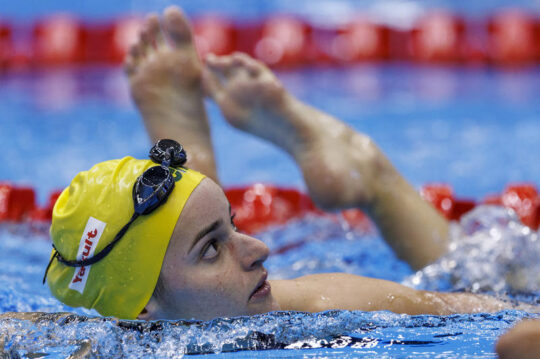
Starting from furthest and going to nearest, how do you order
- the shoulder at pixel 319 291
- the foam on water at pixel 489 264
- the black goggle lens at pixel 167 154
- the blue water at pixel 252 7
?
the blue water at pixel 252 7 < the foam on water at pixel 489 264 < the shoulder at pixel 319 291 < the black goggle lens at pixel 167 154

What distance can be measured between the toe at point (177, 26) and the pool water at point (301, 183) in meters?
0.84

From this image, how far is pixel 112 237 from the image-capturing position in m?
1.51

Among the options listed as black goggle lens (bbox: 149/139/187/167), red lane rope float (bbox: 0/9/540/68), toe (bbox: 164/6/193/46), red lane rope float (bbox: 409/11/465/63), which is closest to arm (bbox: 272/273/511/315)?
black goggle lens (bbox: 149/139/187/167)

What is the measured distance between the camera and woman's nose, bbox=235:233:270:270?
4.99ft

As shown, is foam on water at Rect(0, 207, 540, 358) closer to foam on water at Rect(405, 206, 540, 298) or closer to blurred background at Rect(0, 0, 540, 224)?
foam on water at Rect(405, 206, 540, 298)

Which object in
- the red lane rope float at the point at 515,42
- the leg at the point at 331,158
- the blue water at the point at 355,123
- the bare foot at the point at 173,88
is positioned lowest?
the leg at the point at 331,158

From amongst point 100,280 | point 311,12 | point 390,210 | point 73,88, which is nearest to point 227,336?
point 100,280

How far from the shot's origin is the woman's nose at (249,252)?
1.52 m

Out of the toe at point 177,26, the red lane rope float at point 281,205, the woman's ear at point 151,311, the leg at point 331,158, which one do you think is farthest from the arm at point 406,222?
the woman's ear at point 151,311

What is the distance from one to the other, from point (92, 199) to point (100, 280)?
0.17 meters

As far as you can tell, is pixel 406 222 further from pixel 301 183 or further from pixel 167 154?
pixel 301 183

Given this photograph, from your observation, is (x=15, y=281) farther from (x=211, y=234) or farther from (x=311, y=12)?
(x=311, y=12)

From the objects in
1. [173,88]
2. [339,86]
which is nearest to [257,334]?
[173,88]

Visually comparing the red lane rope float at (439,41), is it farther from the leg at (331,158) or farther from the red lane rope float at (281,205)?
the leg at (331,158)
